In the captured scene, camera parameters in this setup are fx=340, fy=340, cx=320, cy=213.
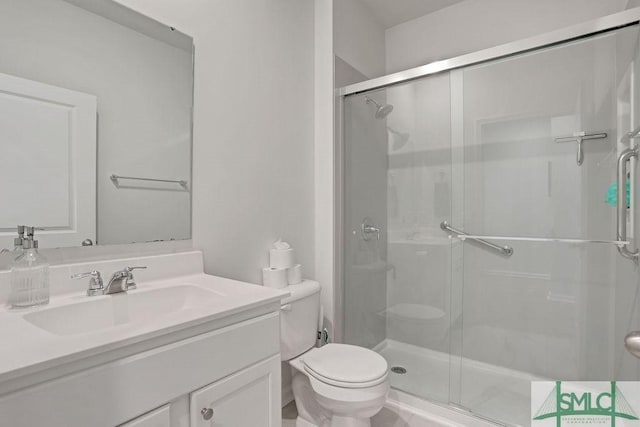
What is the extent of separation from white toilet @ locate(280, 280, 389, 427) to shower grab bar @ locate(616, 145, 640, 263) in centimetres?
115

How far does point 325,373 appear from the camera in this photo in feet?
4.61

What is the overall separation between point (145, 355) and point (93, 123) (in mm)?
827

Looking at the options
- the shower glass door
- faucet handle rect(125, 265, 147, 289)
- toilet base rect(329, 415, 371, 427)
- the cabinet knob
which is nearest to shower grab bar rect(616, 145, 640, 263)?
the shower glass door

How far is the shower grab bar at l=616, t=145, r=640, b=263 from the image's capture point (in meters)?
1.39

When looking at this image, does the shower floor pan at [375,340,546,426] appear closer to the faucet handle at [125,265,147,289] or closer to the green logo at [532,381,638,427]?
the green logo at [532,381,638,427]

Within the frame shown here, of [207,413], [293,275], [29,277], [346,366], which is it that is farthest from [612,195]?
[29,277]

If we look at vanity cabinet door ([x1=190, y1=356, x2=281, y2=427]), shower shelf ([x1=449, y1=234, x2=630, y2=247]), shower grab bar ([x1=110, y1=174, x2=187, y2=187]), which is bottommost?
vanity cabinet door ([x1=190, y1=356, x2=281, y2=427])

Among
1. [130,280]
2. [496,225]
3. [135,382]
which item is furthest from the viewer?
[496,225]

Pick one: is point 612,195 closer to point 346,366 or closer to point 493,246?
point 493,246

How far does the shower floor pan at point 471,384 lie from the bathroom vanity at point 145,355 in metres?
1.10

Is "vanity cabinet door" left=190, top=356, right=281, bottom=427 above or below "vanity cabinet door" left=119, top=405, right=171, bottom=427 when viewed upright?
below

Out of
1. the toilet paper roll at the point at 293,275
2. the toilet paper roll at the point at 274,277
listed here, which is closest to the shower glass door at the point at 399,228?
the toilet paper roll at the point at 293,275

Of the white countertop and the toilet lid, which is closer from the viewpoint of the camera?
the white countertop

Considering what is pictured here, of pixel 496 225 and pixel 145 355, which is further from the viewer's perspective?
pixel 496 225
